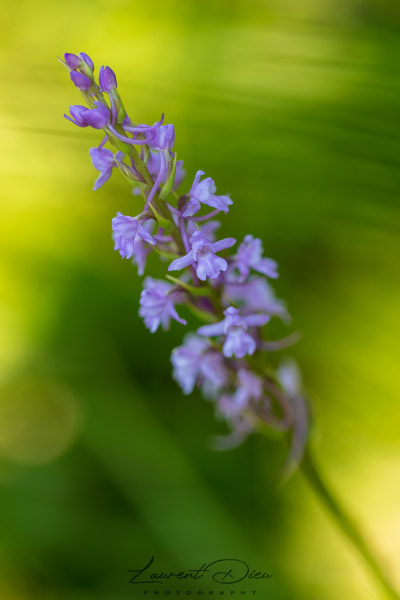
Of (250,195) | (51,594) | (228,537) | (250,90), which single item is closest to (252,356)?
(250,90)

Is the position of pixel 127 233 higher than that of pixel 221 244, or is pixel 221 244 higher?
pixel 127 233

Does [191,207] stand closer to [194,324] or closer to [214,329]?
[214,329]

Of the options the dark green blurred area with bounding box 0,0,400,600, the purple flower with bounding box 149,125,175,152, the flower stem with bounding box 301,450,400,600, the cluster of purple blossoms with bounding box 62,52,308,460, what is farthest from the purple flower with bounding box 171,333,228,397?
the dark green blurred area with bounding box 0,0,400,600

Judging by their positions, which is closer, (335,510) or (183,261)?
(183,261)

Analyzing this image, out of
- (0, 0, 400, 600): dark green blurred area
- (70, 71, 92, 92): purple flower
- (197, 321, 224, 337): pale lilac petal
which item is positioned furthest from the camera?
(0, 0, 400, 600): dark green blurred area

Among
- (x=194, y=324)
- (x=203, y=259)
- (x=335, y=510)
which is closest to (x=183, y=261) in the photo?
(x=203, y=259)

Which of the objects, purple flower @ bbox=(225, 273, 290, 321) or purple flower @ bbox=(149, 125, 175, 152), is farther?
purple flower @ bbox=(225, 273, 290, 321)

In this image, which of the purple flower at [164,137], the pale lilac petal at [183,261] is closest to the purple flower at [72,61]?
the purple flower at [164,137]

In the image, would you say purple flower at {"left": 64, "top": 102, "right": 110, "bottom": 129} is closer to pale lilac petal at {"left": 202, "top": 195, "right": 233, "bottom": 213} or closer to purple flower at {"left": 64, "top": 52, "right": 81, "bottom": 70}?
purple flower at {"left": 64, "top": 52, "right": 81, "bottom": 70}

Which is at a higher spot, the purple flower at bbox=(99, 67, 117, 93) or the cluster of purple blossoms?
the purple flower at bbox=(99, 67, 117, 93)
